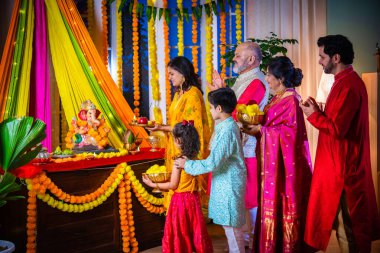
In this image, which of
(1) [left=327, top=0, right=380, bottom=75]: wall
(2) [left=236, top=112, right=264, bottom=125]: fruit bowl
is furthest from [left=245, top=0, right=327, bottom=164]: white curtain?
(2) [left=236, top=112, right=264, bottom=125]: fruit bowl

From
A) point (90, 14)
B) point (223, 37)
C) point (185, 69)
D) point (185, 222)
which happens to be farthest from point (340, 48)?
point (90, 14)

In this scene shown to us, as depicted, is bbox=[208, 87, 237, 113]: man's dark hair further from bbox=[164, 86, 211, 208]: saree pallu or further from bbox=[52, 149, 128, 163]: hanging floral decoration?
bbox=[52, 149, 128, 163]: hanging floral decoration

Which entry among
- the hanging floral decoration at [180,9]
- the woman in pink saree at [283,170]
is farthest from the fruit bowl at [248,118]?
the hanging floral decoration at [180,9]

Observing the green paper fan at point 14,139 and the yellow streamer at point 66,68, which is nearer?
the green paper fan at point 14,139

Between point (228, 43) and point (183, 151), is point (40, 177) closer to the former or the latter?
point (183, 151)

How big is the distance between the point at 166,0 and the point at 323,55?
2.80m

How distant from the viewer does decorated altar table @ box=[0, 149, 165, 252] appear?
3201mm

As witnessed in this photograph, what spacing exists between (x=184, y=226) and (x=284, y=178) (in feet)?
2.23

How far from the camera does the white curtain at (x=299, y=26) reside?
18.1ft

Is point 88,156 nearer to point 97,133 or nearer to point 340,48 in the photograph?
point 97,133

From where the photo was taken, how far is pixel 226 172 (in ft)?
10.00

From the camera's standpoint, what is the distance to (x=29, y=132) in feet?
8.03

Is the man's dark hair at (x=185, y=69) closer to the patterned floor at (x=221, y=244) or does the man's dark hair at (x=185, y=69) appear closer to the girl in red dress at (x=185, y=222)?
the girl in red dress at (x=185, y=222)

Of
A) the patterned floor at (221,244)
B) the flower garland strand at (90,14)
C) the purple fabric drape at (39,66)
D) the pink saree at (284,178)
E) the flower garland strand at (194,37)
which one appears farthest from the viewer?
the flower garland strand at (194,37)
